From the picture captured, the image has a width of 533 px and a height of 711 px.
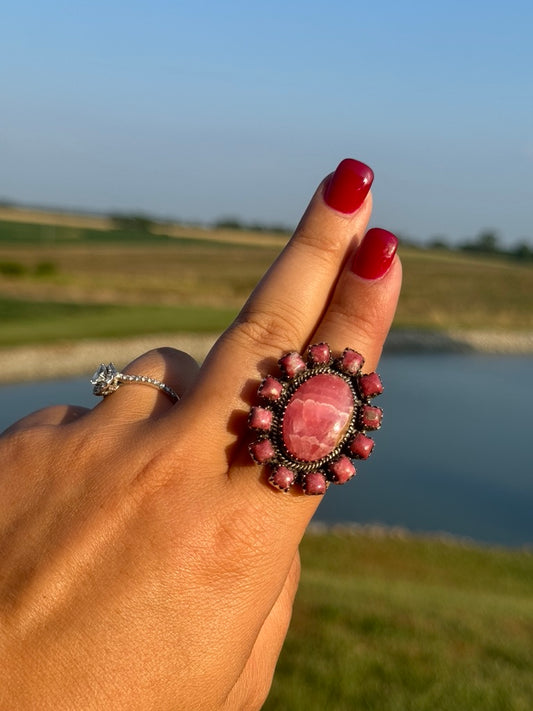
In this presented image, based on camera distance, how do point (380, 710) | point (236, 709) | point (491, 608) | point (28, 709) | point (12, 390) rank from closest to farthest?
point (28, 709)
point (236, 709)
point (380, 710)
point (491, 608)
point (12, 390)

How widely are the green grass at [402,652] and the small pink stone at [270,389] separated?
2901 millimetres

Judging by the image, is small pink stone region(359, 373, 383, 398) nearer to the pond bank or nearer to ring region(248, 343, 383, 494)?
ring region(248, 343, 383, 494)

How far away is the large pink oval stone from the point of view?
1.42m

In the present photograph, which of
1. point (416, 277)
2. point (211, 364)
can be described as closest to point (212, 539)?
→ point (211, 364)

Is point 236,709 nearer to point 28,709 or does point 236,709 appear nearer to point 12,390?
point 28,709

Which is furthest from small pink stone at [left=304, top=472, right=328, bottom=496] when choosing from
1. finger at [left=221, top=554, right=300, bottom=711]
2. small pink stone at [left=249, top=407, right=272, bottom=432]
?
finger at [left=221, top=554, right=300, bottom=711]

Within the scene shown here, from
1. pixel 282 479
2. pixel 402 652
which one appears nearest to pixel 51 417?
pixel 282 479

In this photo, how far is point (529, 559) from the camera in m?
10.6

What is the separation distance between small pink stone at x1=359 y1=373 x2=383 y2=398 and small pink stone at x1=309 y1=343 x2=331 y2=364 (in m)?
0.08

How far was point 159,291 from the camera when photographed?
127ft

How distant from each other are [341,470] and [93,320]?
29.7 metres

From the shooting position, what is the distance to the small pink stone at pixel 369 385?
145 centimetres

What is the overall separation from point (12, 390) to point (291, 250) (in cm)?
2090

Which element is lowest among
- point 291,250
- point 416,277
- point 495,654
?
point 416,277
